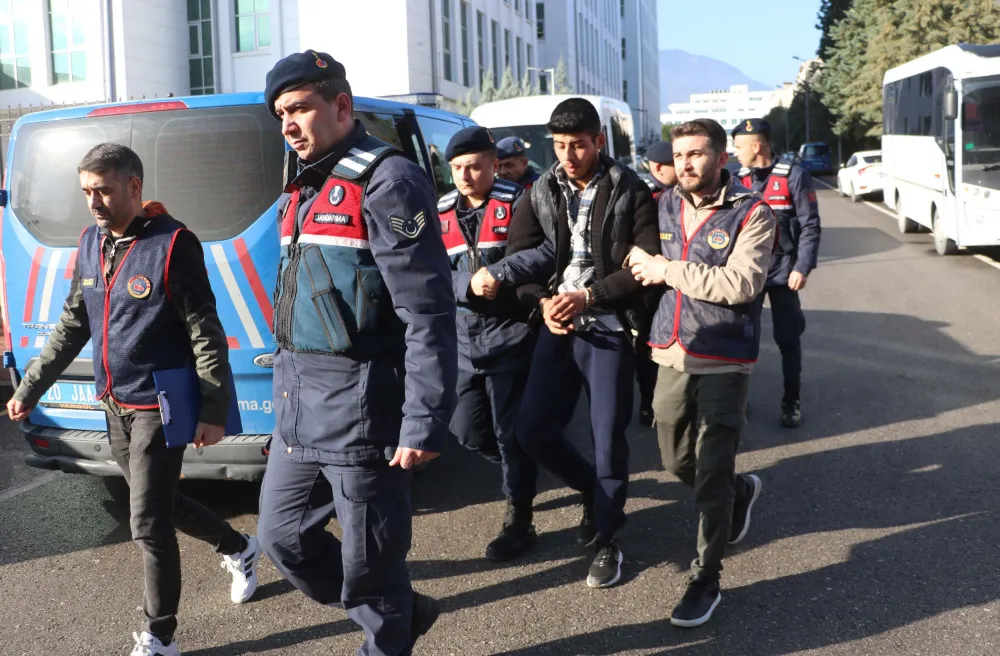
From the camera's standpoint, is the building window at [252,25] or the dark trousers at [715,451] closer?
the dark trousers at [715,451]

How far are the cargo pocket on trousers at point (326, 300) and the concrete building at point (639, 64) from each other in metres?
73.0

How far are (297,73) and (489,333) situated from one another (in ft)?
6.27

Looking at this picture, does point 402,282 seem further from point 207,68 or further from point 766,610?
point 207,68

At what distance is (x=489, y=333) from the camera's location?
4.43 m

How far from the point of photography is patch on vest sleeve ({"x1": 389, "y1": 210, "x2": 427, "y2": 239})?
2.71 meters

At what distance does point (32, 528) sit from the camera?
16.6ft

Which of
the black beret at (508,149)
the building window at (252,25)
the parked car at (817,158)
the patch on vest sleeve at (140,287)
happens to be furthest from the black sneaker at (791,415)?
the parked car at (817,158)

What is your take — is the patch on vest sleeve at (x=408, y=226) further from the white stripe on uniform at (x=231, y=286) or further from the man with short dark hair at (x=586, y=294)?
the white stripe on uniform at (x=231, y=286)

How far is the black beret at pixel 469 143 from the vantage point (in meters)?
4.53

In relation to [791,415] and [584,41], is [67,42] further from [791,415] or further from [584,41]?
[584,41]

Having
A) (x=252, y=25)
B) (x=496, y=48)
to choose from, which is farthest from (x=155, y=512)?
(x=496, y=48)

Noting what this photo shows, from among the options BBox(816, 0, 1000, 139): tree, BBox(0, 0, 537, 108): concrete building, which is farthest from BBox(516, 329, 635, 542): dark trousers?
BBox(816, 0, 1000, 139): tree

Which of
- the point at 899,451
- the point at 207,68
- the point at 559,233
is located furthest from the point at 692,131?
the point at 207,68

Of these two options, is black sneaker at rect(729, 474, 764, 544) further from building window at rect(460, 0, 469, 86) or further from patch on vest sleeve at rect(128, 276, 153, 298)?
building window at rect(460, 0, 469, 86)
